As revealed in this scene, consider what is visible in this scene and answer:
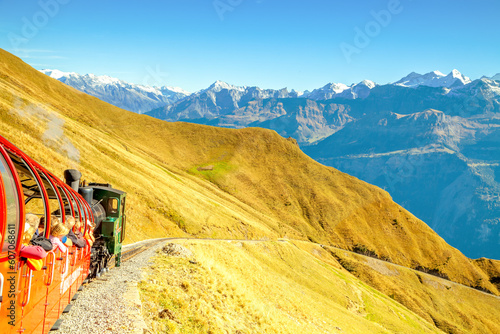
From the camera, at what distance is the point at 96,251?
61.7 feet

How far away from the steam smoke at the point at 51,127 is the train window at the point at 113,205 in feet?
160

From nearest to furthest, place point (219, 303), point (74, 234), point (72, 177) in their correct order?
point (74, 234) < point (72, 177) < point (219, 303)

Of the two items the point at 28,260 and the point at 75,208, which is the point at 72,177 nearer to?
the point at 75,208

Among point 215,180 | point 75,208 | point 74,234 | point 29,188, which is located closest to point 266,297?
point 75,208

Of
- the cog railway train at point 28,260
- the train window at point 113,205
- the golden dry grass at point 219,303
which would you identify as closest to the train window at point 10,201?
the cog railway train at point 28,260

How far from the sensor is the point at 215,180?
14562cm

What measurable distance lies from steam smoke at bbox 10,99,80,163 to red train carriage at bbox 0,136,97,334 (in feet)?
188

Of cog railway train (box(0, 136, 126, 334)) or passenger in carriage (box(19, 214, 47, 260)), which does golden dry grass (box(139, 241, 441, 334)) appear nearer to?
cog railway train (box(0, 136, 126, 334))

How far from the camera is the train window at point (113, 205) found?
20406 mm

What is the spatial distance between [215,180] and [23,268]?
13804 centimetres

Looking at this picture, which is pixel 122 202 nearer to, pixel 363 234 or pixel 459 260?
pixel 363 234

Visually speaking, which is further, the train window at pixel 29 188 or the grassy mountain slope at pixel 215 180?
the grassy mountain slope at pixel 215 180

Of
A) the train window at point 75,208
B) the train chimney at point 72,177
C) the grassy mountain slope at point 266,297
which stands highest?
the train chimney at point 72,177

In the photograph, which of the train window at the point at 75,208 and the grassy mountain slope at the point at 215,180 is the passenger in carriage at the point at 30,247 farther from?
the grassy mountain slope at the point at 215,180
